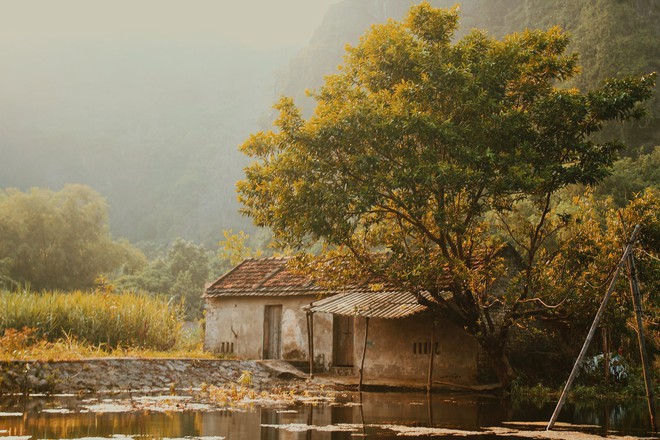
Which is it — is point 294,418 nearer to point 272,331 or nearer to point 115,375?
point 115,375

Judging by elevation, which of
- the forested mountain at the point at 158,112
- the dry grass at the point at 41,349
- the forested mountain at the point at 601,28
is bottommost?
the dry grass at the point at 41,349

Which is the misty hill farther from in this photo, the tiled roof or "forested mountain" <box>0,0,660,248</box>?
the tiled roof

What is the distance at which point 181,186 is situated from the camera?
120938mm

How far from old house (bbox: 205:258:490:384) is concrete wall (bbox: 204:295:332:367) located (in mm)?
34

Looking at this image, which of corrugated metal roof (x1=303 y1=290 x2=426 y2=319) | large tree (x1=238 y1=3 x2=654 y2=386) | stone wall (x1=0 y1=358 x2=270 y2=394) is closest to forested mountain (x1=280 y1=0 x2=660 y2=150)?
large tree (x1=238 y1=3 x2=654 y2=386)

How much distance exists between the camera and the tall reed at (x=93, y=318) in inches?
848

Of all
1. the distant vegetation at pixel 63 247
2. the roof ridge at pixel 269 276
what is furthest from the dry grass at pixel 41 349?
the distant vegetation at pixel 63 247

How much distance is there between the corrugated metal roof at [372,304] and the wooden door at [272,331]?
12.3ft

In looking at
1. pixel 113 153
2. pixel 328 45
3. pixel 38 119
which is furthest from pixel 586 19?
pixel 38 119

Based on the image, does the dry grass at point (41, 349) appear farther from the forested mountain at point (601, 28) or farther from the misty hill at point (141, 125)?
the misty hill at point (141, 125)

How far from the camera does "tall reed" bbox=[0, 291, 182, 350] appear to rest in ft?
70.6

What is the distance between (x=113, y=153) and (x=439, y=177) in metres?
122

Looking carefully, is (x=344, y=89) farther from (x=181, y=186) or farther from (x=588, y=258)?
(x=181, y=186)

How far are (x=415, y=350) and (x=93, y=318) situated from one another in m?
9.66
